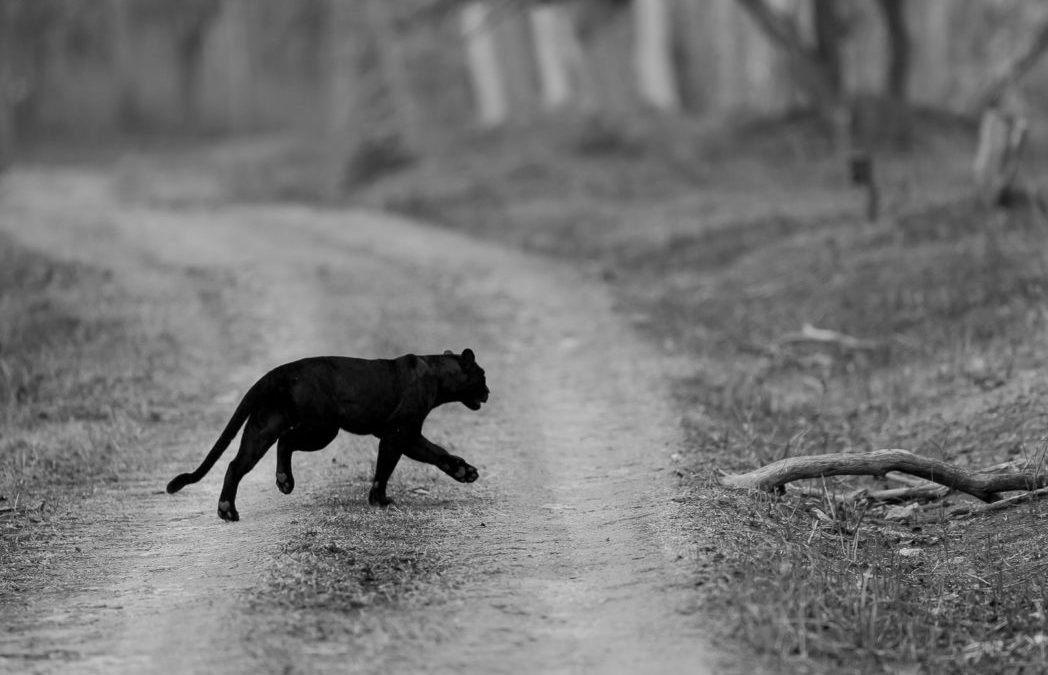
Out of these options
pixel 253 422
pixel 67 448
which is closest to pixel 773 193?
pixel 67 448

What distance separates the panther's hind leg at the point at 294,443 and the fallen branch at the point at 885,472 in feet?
7.97

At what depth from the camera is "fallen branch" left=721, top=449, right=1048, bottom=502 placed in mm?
Result: 8523

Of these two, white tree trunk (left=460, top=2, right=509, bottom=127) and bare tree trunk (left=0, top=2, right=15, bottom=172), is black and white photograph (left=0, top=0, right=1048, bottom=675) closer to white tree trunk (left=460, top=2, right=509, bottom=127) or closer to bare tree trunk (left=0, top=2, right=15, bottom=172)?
white tree trunk (left=460, top=2, right=509, bottom=127)

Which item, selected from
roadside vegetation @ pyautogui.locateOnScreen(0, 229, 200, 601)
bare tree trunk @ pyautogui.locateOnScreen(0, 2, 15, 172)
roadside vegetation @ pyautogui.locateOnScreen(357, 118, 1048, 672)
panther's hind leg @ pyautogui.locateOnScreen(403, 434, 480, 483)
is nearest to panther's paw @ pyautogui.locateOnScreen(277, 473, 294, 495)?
panther's hind leg @ pyautogui.locateOnScreen(403, 434, 480, 483)

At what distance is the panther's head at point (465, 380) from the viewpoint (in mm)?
8102

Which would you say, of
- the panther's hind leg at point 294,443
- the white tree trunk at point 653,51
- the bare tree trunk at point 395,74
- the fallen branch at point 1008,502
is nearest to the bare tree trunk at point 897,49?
the white tree trunk at point 653,51

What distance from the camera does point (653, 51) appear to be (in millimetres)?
37219

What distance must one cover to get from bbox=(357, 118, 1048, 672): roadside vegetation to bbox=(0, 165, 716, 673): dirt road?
41 cm

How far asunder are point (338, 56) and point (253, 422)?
143 ft

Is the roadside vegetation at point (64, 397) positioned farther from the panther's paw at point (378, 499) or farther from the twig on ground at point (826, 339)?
the twig on ground at point (826, 339)

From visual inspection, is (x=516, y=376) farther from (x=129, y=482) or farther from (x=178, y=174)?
(x=178, y=174)

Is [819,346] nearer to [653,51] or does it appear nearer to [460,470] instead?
[460,470]

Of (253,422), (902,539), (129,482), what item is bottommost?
(902,539)

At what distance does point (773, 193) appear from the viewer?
23.9m
